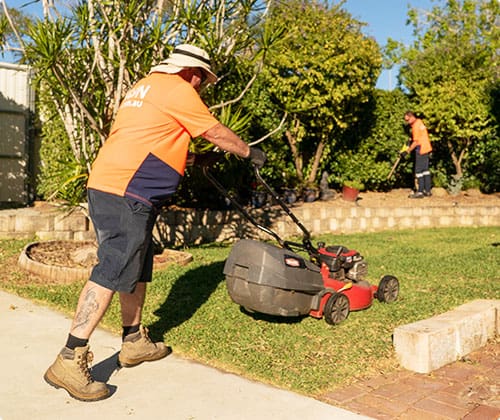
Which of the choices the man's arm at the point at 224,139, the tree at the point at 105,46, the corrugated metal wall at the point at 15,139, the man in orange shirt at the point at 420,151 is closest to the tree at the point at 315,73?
the man in orange shirt at the point at 420,151

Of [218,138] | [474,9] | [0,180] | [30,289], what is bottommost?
[30,289]

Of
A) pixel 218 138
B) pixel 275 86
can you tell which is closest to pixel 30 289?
pixel 218 138

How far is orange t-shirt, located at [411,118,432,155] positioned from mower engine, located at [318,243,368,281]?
25.5ft

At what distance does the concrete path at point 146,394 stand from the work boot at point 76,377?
4cm

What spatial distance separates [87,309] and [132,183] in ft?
2.34

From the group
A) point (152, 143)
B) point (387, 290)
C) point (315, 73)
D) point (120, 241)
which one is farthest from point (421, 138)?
point (120, 241)

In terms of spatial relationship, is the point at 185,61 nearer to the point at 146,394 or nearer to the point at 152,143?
the point at 152,143

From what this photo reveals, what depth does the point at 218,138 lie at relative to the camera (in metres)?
3.48

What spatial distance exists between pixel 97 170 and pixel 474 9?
67.2 feet

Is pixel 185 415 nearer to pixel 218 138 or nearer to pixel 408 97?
pixel 218 138

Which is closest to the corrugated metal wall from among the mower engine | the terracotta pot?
the terracotta pot

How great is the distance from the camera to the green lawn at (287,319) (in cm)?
377

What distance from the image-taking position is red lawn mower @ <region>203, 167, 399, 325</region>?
159 inches

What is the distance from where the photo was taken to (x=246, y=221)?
29.1 feet
